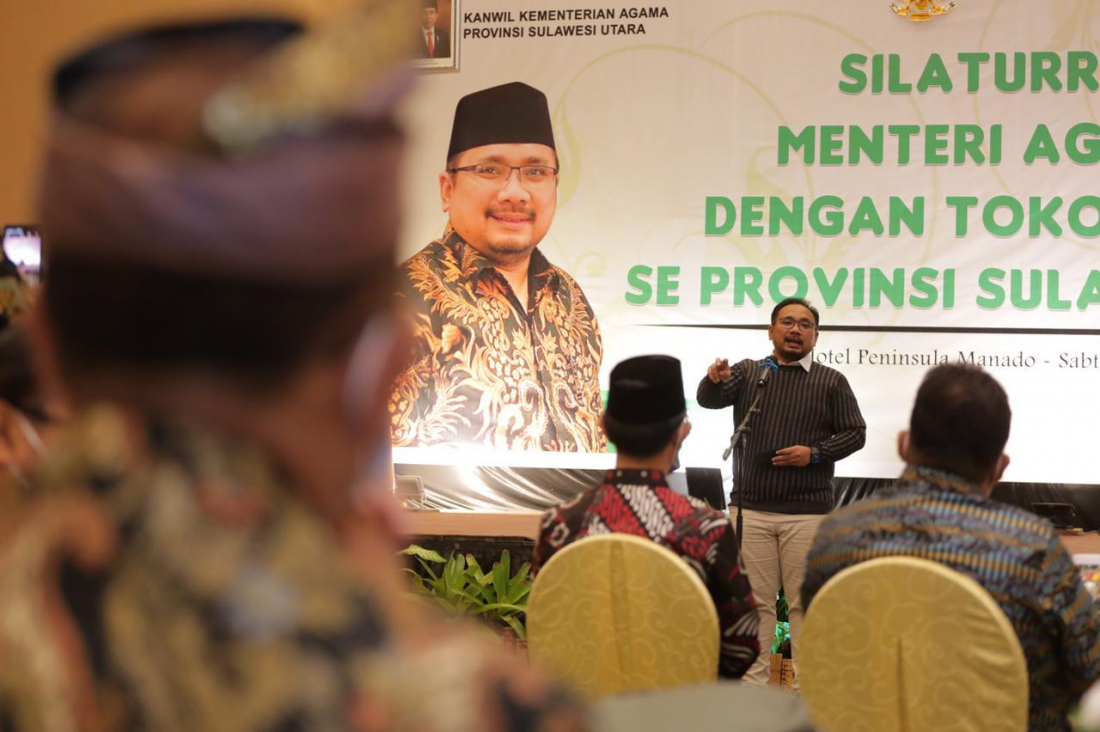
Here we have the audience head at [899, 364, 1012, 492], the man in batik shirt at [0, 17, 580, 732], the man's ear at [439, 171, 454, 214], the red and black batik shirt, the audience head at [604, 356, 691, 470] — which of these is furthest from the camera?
the man's ear at [439, 171, 454, 214]

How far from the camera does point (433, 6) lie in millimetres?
6102

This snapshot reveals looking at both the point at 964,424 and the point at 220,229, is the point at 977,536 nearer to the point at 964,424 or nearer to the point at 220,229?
the point at 964,424

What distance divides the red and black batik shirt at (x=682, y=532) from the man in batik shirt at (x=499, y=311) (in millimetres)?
3540

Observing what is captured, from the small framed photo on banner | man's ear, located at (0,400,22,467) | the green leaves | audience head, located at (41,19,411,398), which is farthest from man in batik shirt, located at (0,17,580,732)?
the small framed photo on banner

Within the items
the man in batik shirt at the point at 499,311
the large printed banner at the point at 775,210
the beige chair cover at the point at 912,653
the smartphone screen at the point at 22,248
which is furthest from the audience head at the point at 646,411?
the man in batik shirt at the point at 499,311

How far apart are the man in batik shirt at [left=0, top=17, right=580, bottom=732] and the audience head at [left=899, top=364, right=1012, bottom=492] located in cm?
154

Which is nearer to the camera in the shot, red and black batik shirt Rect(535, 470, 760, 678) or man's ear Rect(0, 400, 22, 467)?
man's ear Rect(0, 400, 22, 467)

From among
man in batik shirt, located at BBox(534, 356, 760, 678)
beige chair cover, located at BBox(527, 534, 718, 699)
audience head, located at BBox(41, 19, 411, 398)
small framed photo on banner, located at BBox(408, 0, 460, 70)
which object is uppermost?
small framed photo on banner, located at BBox(408, 0, 460, 70)

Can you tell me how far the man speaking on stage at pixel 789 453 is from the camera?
4.52 m

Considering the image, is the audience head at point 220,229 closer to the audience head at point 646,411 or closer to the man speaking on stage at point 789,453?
the audience head at point 646,411

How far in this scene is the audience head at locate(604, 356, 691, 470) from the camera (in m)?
2.37

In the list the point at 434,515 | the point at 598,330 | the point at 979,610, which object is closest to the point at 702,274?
the point at 598,330

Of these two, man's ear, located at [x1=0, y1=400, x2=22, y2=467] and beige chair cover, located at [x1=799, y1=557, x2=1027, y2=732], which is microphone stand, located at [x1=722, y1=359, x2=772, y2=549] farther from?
man's ear, located at [x1=0, y1=400, x2=22, y2=467]

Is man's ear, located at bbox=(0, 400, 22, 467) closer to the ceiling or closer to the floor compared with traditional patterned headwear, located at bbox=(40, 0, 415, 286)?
closer to the floor
